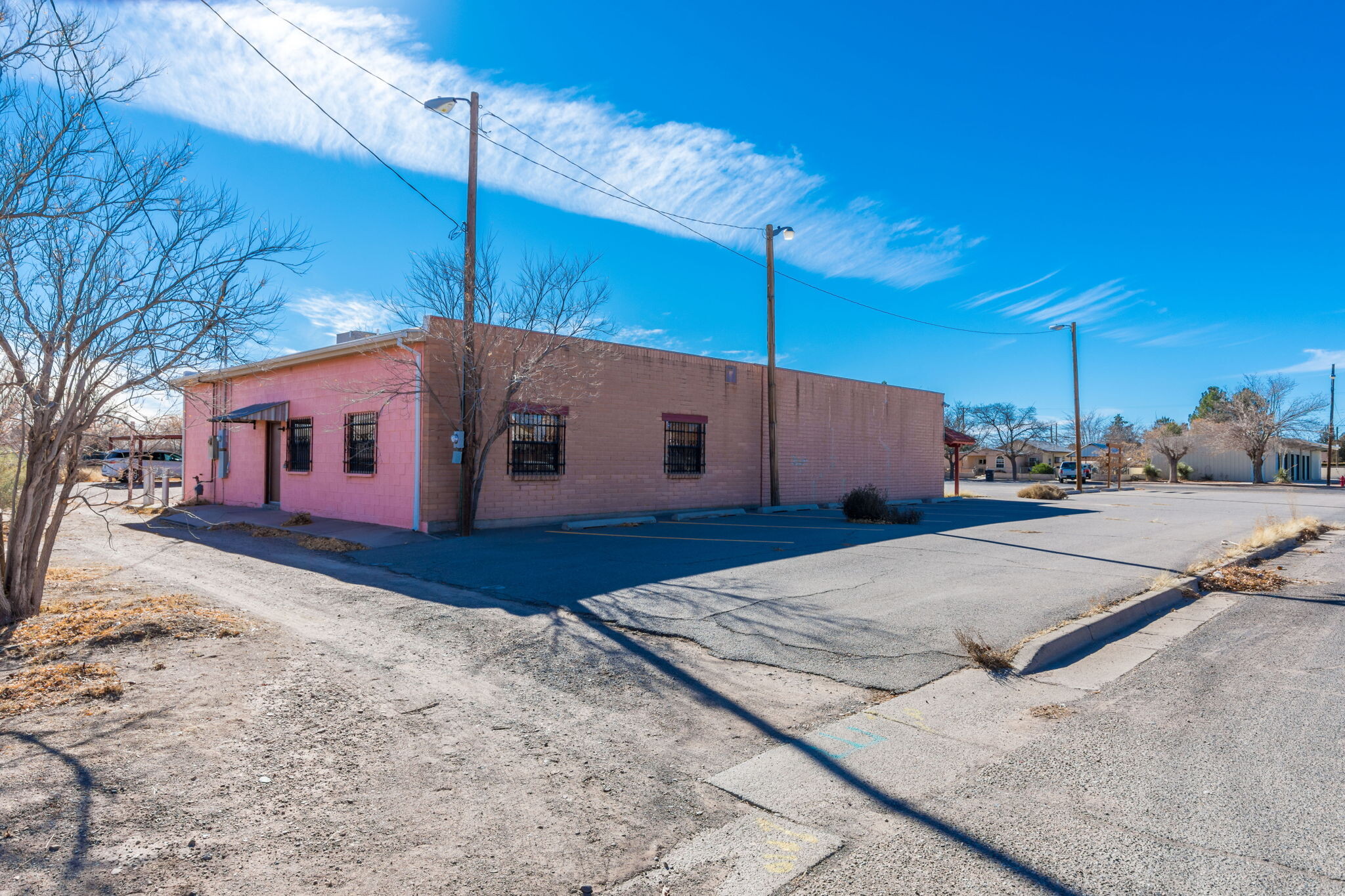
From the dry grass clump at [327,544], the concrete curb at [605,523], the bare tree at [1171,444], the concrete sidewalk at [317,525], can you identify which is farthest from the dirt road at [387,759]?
the bare tree at [1171,444]

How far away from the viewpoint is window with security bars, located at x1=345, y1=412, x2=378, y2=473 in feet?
50.8

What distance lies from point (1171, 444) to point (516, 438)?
56.6 meters

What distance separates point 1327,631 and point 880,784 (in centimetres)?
610

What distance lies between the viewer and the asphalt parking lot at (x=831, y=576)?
6.43 meters

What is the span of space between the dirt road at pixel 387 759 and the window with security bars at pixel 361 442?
370 inches

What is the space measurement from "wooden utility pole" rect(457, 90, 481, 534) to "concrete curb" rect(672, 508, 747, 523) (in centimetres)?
556

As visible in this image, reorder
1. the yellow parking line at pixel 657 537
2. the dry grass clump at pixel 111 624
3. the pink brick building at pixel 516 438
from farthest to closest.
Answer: the pink brick building at pixel 516 438
the yellow parking line at pixel 657 537
the dry grass clump at pixel 111 624

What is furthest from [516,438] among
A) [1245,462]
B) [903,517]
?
[1245,462]

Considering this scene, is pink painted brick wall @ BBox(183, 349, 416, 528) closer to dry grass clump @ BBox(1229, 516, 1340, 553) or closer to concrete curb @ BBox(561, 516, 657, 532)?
concrete curb @ BBox(561, 516, 657, 532)

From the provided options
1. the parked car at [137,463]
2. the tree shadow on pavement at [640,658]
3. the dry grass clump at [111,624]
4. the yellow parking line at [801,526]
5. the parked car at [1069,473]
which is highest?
the parked car at [137,463]

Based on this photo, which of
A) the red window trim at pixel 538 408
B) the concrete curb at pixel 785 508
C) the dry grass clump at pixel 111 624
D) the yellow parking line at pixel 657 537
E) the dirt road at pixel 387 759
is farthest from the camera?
the concrete curb at pixel 785 508

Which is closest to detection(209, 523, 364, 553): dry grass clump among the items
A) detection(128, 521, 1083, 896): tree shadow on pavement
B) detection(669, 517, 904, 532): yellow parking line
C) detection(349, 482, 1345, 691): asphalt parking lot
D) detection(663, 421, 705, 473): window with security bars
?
detection(128, 521, 1083, 896): tree shadow on pavement

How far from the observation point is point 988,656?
5.70m

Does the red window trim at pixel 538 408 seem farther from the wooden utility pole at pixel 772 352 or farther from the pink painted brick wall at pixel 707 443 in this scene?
the wooden utility pole at pixel 772 352
